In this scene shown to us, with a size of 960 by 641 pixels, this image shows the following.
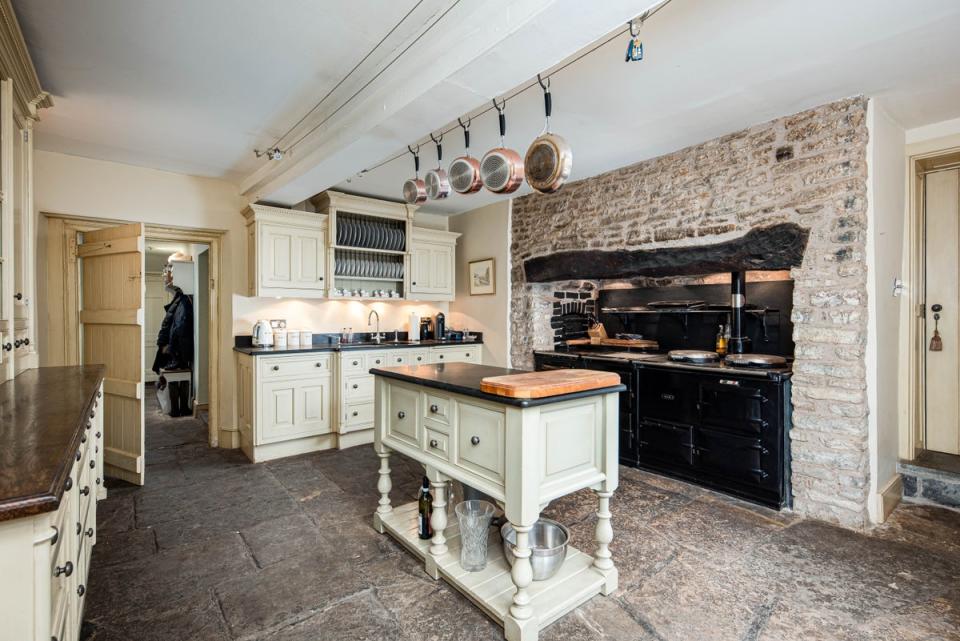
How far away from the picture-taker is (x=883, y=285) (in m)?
3.03

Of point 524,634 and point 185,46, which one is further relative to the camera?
point 185,46

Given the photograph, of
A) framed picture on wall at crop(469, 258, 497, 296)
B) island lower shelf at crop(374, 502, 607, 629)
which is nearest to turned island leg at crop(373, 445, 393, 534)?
island lower shelf at crop(374, 502, 607, 629)

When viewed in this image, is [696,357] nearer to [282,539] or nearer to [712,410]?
[712,410]

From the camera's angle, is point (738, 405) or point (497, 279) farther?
point (497, 279)

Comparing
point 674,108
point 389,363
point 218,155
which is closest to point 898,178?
point 674,108

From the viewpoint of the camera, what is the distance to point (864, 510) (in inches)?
114

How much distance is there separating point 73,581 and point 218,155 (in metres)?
3.48

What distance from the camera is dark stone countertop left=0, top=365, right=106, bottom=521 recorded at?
3.04 ft

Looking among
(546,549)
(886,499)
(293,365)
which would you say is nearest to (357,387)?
(293,365)

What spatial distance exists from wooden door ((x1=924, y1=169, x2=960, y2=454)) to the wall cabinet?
465cm

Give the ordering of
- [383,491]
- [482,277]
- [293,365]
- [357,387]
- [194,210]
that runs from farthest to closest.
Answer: [482,277], [357,387], [194,210], [293,365], [383,491]

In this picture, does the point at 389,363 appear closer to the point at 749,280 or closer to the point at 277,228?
the point at 277,228

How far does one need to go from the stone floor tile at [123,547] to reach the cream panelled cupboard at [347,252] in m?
2.32

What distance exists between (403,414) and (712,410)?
233 centimetres
